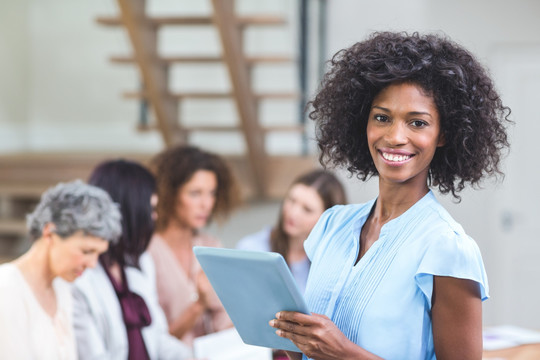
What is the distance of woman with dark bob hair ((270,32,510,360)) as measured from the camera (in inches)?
41.2

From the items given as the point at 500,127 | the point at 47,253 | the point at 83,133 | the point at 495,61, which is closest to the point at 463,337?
the point at 500,127

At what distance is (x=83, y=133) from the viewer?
21.0ft

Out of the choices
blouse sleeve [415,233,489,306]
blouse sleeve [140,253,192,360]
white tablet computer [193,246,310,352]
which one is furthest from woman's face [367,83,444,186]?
blouse sleeve [140,253,192,360]

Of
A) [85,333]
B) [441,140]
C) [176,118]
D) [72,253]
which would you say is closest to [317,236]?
[441,140]

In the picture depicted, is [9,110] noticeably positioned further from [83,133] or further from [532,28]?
[532,28]

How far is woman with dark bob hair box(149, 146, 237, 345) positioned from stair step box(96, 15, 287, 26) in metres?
1.18

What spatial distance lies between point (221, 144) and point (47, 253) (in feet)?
13.1

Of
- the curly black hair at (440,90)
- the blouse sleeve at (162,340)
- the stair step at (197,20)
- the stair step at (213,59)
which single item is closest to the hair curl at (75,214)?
the blouse sleeve at (162,340)

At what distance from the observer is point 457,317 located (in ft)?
3.41

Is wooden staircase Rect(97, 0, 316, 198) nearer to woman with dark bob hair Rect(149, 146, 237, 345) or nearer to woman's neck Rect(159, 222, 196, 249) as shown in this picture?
woman with dark bob hair Rect(149, 146, 237, 345)

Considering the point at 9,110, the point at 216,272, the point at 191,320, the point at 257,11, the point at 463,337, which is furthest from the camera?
the point at 9,110

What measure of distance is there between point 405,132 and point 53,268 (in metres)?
1.16

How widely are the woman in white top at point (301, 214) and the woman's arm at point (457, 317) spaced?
1.73 meters

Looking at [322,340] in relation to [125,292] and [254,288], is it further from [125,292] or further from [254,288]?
[125,292]
